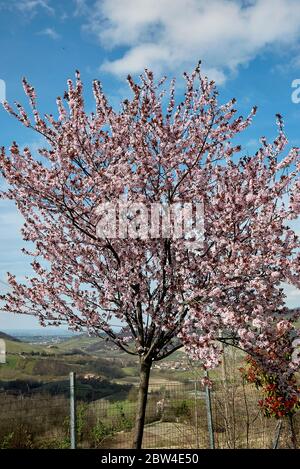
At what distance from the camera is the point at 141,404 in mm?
6094

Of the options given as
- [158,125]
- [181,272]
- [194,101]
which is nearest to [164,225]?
[181,272]

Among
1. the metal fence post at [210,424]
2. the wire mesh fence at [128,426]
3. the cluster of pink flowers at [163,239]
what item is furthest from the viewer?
the wire mesh fence at [128,426]

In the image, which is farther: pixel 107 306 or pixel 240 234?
pixel 107 306

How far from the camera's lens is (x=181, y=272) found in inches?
225

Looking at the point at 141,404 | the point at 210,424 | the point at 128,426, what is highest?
the point at 141,404

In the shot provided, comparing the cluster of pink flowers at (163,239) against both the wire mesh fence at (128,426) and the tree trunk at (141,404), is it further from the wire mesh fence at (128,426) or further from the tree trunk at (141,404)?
the wire mesh fence at (128,426)

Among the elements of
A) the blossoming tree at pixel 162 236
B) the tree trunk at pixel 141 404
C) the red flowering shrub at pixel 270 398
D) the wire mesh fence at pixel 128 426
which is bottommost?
the wire mesh fence at pixel 128 426

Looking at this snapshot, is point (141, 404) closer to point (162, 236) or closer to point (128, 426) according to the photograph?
point (162, 236)

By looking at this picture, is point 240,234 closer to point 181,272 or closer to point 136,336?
point 181,272

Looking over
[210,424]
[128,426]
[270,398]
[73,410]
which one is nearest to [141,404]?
[73,410]

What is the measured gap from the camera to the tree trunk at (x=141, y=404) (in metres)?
6.02

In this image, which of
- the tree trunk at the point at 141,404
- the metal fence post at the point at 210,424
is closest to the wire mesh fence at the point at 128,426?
the metal fence post at the point at 210,424
